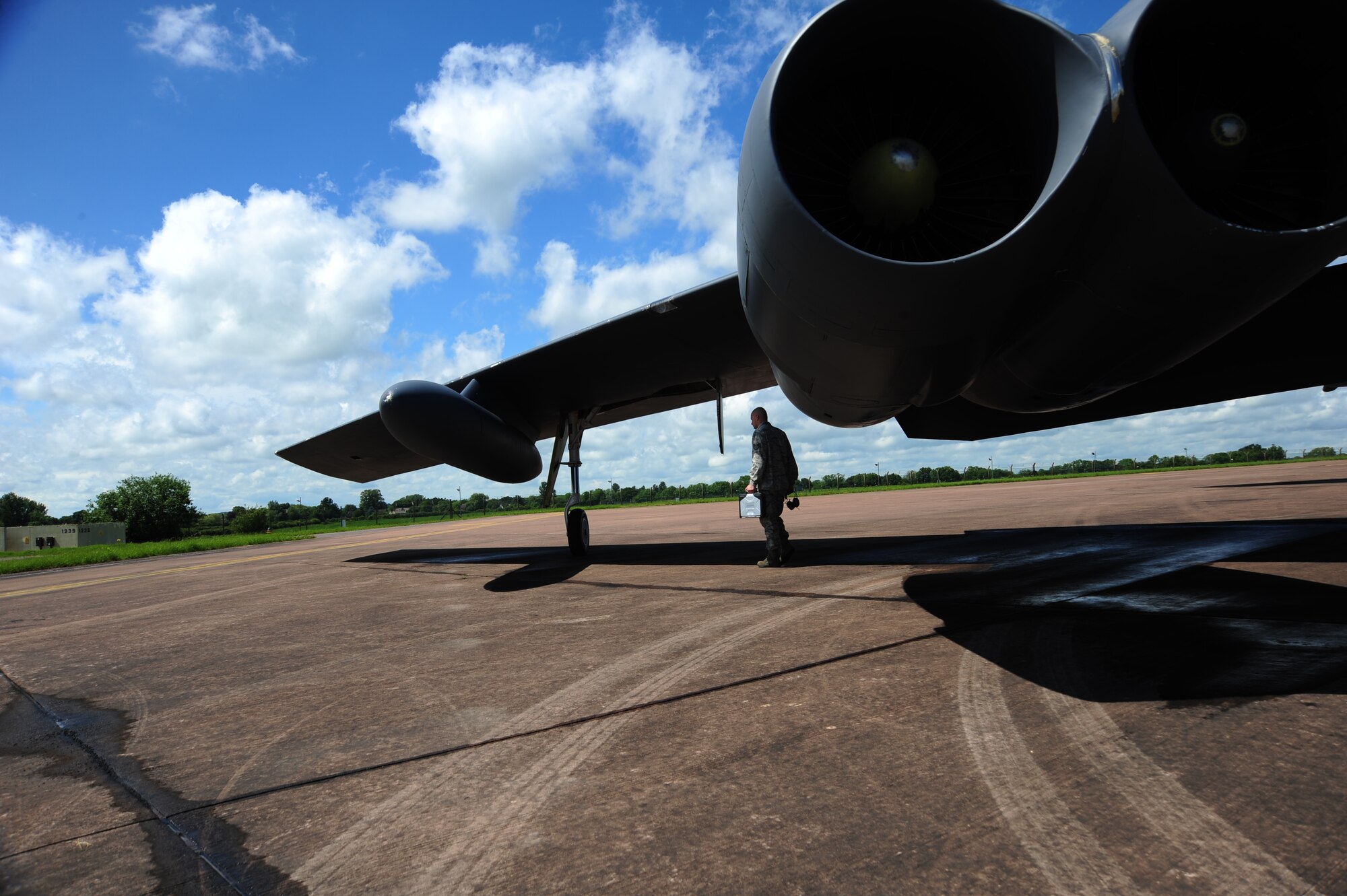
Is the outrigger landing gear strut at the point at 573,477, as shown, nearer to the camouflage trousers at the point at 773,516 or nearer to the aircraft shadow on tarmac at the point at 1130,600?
the aircraft shadow on tarmac at the point at 1130,600

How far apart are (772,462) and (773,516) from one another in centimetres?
51

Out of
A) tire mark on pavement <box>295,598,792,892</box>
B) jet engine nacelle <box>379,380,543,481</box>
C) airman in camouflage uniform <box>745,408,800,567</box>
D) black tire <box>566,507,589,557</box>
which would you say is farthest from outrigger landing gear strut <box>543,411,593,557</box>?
tire mark on pavement <box>295,598,792,892</box>

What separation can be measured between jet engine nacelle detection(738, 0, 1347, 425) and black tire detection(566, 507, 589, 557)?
6.41 meters

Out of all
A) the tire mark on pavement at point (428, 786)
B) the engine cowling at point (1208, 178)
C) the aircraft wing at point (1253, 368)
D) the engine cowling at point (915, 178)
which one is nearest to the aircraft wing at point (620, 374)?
the aircraft wing at point (1253, 368)

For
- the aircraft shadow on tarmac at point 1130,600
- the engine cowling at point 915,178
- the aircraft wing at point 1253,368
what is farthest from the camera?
the aircraft wing at point 1253,368

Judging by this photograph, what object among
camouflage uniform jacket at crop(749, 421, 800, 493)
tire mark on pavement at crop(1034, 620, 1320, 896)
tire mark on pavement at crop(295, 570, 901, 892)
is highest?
camouflage uniform jacket at crop(749, 421, 800, 493)

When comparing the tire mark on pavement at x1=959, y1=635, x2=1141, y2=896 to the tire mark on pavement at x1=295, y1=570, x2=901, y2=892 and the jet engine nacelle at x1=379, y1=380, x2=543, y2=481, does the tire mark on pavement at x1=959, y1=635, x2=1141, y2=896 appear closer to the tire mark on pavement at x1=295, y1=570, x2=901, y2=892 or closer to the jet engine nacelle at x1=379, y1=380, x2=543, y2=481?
the tire mark on pavement at x1=295, y1=570, x2=901, y2=892

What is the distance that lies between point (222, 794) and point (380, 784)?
18.1 inches

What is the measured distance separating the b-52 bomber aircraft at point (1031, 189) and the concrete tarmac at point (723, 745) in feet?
4.44

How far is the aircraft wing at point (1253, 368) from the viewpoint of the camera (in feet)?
15.7

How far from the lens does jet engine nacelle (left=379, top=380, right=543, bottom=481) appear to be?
6.13 metres

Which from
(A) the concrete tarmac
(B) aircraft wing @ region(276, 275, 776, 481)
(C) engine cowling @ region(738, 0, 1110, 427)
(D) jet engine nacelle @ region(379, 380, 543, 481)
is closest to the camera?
(A) the concrete tarmac

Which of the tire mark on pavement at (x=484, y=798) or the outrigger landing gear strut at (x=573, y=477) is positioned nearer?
the tire mark on pavement at (x=484, y=798)

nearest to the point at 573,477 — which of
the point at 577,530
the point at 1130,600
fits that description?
the point at 577,530
